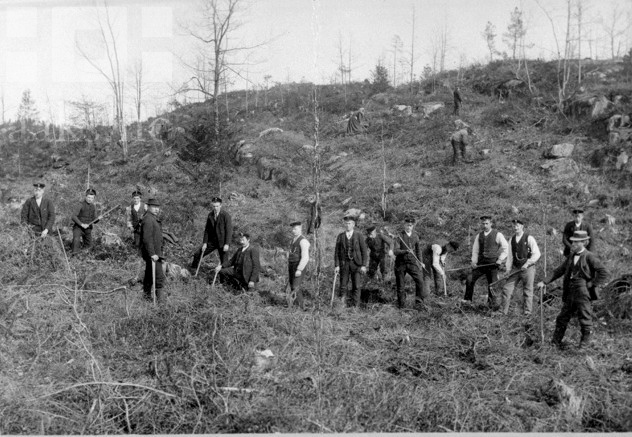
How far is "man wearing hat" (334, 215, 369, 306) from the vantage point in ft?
27.6

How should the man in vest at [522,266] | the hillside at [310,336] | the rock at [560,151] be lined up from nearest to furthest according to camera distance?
the hillside at [310,336] → the man in vest at [522,266] → the rock at [560,151]

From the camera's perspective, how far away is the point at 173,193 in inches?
672

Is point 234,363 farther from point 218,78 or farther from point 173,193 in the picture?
point 218,78

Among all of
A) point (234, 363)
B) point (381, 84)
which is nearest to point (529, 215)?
point (234, 363)

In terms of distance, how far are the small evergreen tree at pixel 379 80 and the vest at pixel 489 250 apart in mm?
26643

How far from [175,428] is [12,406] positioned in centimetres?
149

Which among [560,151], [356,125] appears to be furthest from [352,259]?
[356,125]

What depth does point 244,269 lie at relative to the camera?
8.09m

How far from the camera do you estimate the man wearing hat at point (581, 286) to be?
5988mm

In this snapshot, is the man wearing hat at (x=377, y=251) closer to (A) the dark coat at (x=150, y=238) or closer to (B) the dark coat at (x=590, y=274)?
(B) the dark coat at (x=590, y=274)

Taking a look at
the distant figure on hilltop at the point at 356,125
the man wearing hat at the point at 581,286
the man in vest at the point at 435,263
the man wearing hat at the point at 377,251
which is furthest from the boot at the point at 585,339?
the distant figure on hilltop at the point at 356,125

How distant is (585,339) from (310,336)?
3569 millimetres

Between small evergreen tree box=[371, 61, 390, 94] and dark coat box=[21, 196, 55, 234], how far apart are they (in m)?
27.4

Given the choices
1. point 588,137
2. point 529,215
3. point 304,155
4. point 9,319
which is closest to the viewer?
point 9,319
